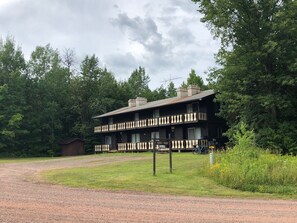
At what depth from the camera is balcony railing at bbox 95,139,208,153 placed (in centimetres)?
3761

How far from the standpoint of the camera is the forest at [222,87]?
102ft

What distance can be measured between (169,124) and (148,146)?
3736 millimetres

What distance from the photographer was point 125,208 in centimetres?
1079

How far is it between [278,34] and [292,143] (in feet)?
29.5

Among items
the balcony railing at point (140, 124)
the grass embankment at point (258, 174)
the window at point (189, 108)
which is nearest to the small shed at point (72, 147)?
the balcony railing at point (140, 124)

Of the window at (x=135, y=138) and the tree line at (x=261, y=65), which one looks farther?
the window at (x=135, y=138)

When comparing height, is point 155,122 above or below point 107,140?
above

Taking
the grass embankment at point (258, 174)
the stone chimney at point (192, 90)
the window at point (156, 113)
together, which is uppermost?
the stone chimney at point (192, 90)

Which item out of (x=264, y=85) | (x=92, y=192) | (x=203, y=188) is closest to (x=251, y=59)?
(x=264, y=85)

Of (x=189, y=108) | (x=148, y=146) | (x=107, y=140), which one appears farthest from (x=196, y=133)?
(x=107, y=140)

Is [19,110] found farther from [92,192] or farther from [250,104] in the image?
[92,192]

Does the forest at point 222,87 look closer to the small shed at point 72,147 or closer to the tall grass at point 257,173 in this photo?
the small shed at point 72,147

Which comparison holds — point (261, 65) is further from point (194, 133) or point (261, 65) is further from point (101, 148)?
point (101, 148)

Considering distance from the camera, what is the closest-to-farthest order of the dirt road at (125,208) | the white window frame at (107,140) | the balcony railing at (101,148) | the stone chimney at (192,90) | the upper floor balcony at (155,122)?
the dirt road at (125,208)
the upper floor balcony at (155,122)
the stone chimney at (192,90)
the balcony railing at (101,148)
the white window frame at (107,140)
